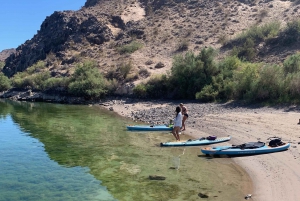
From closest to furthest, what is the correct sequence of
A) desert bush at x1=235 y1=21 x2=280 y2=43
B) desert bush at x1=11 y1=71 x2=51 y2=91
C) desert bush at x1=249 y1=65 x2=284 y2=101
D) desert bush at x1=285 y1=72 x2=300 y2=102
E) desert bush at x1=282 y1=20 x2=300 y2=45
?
desert bush at x1=285 y1=72 x2=300 y2=102
desert bush at x1=249 y1=65 x2=284 y2=101
desert bush at x1=282 y1=20 x2=300 y2=45
desert bush at x1=235 y1=21 x2=280 y2=43
desert bush at x1=11 y1=71 x2=51 y2=91

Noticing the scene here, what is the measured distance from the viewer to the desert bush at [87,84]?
4025 centimetres

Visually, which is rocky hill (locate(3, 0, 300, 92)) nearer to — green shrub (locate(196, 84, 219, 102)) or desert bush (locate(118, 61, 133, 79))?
desert bush (locate(118, 61, 133, 79))

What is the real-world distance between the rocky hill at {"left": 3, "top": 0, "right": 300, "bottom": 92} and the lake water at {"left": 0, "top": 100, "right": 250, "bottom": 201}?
894 inches

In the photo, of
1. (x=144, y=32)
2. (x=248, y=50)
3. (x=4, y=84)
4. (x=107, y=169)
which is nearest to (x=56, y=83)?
(x=4, y=84)

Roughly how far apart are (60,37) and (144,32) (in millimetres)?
20412

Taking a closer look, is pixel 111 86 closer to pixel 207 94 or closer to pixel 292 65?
pixel 207 94

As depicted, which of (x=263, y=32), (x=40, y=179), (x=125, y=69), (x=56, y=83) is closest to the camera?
(x=40, y=179)

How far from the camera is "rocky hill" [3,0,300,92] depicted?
4688cm

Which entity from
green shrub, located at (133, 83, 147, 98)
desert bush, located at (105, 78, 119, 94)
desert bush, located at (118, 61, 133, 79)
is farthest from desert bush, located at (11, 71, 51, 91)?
green shrub, located at (133, 83, 147, 98)

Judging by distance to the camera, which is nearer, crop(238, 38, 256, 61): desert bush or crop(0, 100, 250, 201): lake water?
crop(0, 100, 250, 201): lake water

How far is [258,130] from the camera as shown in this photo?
1702 centimetres

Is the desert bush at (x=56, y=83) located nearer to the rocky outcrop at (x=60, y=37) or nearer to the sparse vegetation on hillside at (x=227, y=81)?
the rocky outcrop at (x=60, y=37)

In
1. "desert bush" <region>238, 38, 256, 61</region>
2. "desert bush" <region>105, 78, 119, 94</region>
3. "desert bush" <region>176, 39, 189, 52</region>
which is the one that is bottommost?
"desert bush" <region>105, 78, 119, 94</region>

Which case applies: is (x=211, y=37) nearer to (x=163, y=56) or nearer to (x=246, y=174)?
(x=163, y=56)
